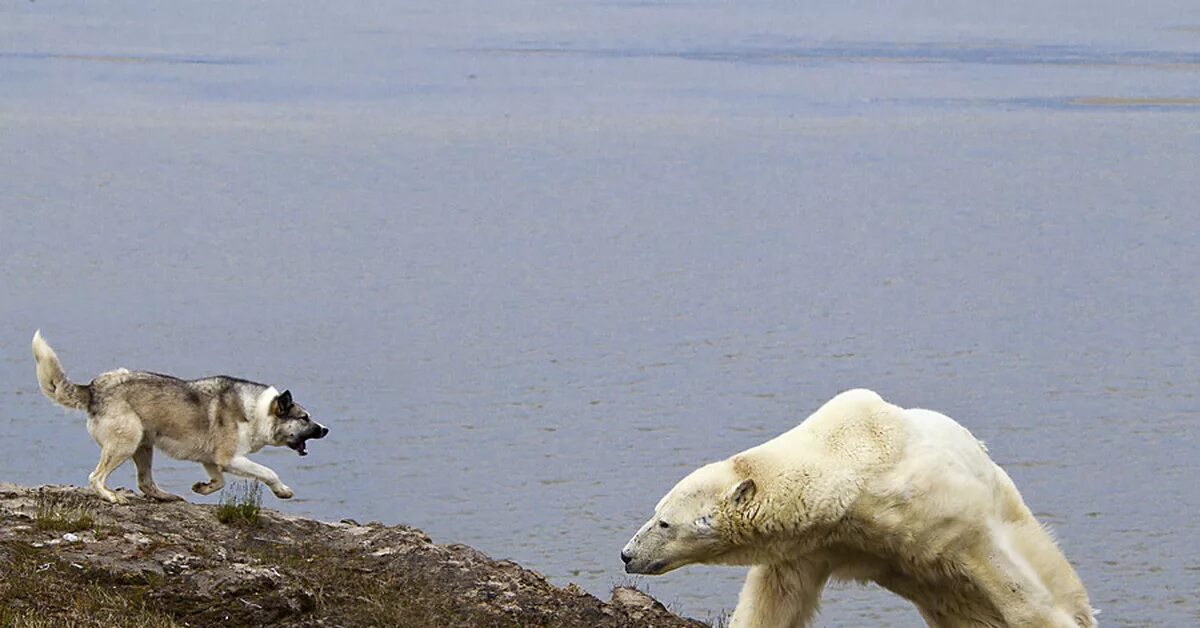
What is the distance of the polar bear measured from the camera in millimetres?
7613

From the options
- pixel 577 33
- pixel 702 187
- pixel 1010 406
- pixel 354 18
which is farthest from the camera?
pixel 354 18

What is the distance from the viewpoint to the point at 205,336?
60.5 feet

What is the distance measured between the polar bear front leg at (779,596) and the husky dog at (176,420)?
322 cm

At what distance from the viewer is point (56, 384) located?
9.83 m

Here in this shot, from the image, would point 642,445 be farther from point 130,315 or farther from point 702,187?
point 702,187

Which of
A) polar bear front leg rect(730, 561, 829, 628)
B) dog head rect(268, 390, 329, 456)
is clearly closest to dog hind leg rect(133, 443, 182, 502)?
dog head rect(268, 390, 329, 456)

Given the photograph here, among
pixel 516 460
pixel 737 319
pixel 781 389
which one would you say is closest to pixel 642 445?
pixel 516 460

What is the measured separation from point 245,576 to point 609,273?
1424 centimetres

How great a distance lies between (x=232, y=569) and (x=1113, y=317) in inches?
550

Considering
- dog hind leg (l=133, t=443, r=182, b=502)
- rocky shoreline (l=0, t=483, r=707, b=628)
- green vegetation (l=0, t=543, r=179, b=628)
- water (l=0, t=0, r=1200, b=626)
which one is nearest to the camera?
green vegetation (l=0, t=543, r=179, b=628)

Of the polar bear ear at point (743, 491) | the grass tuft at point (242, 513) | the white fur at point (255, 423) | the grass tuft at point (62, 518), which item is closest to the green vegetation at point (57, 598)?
the grass tuft at point (62, 518)

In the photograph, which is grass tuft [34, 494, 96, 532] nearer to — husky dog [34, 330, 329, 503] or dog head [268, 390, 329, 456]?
husky dog [34, 330, 329, 503]

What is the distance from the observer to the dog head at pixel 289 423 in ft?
34.0

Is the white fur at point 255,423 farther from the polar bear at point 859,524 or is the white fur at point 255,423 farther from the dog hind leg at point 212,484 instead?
the polar bear at point 859,524
